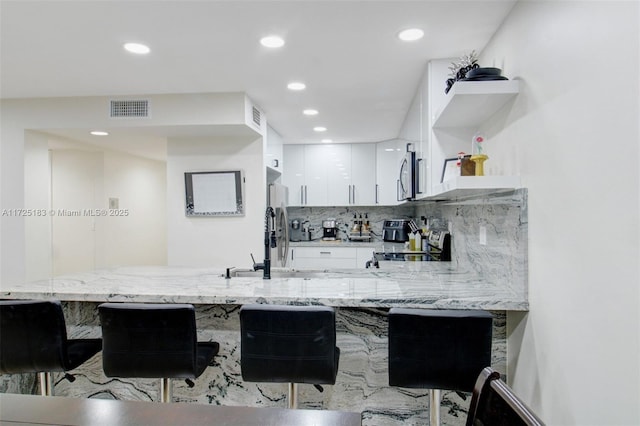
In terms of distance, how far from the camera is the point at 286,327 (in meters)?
1.45

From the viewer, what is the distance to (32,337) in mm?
1602

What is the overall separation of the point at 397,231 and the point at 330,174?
1.29 metres

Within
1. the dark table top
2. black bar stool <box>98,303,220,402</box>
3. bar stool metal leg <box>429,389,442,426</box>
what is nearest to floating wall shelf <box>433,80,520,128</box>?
bar stool metal leg <box>429,389,442,426</box>

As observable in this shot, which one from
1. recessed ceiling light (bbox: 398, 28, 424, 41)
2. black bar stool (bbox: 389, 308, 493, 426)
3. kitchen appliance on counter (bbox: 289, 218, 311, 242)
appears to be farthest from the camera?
kitchen appliance on counter (bbox: 289, 218, 311, 242)

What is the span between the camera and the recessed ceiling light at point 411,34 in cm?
206

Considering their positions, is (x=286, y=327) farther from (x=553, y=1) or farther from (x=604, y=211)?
(x=553, y=1)

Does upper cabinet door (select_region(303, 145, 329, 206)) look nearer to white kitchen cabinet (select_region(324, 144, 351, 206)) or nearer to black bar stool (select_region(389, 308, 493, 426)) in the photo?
white kitchen cabinet (select_region(324, 144, 351, 206))

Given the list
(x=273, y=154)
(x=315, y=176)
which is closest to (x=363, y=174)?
(x=315, y=176)

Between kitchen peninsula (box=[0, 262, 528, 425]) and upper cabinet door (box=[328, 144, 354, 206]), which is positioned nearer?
kitchen peninsula (box=[0, 262, 528, 425])

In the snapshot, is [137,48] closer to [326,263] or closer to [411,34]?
[411,34]

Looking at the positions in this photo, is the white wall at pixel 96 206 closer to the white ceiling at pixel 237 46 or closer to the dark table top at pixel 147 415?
the white ceiling at pixel 237 46

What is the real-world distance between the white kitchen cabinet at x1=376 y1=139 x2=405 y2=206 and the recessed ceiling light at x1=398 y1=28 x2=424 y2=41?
9.62 feet

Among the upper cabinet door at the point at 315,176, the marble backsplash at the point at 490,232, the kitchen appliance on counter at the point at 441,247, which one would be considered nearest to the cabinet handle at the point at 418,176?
the marble backsplash at the point at 490,232

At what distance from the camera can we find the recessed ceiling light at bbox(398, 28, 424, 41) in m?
2.06
